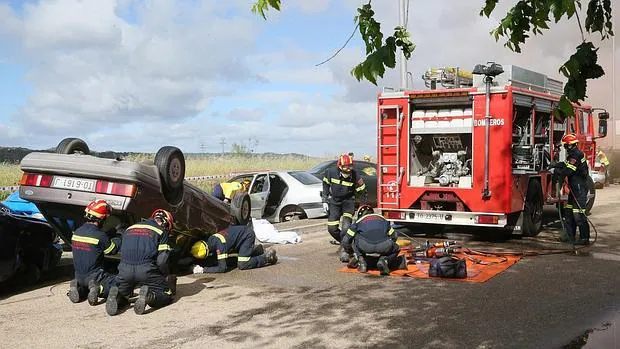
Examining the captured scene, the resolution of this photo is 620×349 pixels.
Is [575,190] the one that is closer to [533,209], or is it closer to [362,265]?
[533,209]

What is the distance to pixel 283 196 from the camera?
44.6 ft

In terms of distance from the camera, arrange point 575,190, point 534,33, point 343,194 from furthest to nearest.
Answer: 1. point 343,194
2. point 575,190
3. point 534,33

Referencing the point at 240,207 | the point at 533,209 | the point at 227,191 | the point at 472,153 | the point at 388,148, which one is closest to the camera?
the point at 240,207

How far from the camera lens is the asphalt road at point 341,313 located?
16.9 ft

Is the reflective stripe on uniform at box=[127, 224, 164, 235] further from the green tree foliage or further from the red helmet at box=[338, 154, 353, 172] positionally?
the red helmet at box=[338, 154, 353, 172]

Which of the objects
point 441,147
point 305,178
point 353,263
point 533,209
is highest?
point 441,147

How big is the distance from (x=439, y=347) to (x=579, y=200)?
240 inches

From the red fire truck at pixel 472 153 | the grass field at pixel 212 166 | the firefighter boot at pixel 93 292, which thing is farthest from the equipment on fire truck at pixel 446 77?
the grass field at pixel 212 166

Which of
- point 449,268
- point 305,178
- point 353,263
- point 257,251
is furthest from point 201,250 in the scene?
point 305,178

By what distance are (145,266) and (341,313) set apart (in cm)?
207

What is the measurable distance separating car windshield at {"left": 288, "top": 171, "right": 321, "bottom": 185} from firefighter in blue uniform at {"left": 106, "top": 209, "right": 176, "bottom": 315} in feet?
23.9

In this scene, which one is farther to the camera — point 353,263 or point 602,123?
point 602,123

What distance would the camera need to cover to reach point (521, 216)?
10.4 meters

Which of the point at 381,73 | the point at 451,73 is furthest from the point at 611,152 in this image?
the point at 381,73
